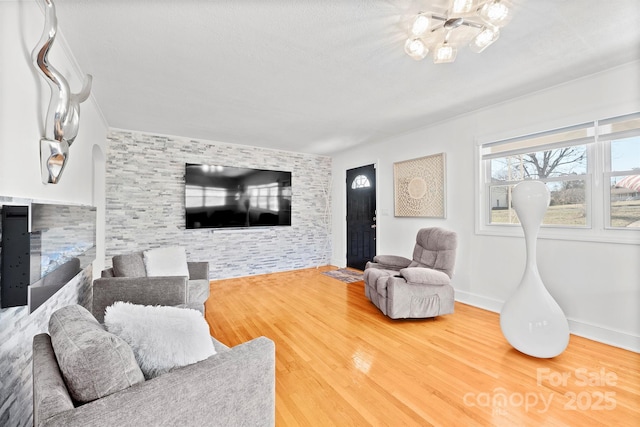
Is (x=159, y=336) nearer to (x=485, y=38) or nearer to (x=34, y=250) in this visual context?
(x=34, y=250)

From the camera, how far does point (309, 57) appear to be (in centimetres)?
219

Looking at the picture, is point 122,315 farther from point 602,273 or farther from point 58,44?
point 602,273

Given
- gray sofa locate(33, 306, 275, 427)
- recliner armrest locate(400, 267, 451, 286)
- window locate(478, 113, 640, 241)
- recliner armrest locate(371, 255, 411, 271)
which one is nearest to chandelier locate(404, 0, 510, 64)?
window locate(478, 113, 640, 241)

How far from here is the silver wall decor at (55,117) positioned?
5.00 feet

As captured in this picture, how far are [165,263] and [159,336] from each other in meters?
1.95

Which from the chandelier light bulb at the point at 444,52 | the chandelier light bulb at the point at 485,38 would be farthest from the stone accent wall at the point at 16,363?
the chandelier light bulb at the point at 485,38

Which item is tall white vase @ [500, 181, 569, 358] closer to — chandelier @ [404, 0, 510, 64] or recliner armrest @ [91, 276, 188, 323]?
chandelier @ [404, 0, 510, 64]

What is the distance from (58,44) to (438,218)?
420 cm

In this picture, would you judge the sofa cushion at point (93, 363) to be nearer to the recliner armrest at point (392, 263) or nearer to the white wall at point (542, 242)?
the recliner armrest at point (392, 263)

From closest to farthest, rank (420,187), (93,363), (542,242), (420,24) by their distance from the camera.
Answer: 1. (93,363)
2. (420,24)
3. (542,242)
4. (420,187)

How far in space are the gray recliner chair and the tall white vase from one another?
66cm

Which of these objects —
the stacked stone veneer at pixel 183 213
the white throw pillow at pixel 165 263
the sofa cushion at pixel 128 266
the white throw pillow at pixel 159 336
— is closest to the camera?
the white throw pillow at pixel 159 336

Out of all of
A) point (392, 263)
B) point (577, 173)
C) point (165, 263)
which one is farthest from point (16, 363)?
point (577, 173)

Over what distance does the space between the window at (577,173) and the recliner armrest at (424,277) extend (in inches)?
38.9
